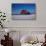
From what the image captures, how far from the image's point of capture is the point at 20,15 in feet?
16.1

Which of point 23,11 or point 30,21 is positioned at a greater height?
point 23,11

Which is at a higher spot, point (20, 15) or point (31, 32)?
point (20, 15)

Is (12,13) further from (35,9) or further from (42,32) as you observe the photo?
(42,32)

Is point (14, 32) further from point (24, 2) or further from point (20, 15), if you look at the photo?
point (24, 2)

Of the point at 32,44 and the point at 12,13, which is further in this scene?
the point at 12,13

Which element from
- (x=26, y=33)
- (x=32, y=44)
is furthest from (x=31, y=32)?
(x=32, y=44)

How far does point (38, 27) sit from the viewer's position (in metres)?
4.92

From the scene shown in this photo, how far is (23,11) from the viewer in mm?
4934

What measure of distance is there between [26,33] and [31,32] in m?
0.16

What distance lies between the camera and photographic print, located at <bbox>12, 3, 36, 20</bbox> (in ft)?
16.0

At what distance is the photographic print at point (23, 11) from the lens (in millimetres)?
4887

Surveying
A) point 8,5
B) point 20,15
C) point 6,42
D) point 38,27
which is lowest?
point 6,42

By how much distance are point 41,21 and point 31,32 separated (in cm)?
46

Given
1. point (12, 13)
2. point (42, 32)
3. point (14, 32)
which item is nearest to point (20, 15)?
point (12, 13)
